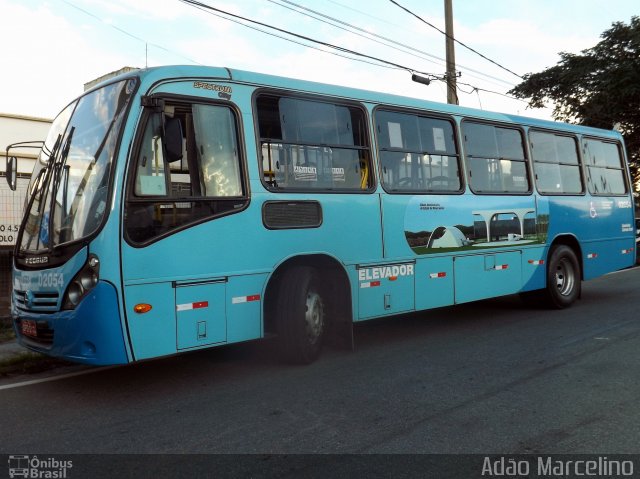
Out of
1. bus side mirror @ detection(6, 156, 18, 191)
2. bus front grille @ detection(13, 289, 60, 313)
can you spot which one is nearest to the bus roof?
bus side mirror @ detection(6, 156, 18, 191)

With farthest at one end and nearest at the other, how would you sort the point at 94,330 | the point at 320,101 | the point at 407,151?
the point at 407,151 < the point at 320,101 < the point at 94,330

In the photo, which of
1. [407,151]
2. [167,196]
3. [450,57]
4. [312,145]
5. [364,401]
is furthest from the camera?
[450,57]

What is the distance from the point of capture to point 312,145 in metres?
6.66

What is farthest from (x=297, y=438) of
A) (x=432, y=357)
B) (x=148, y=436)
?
(x=432, y=357)

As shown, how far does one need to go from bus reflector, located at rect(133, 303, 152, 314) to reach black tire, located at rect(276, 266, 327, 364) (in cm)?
143

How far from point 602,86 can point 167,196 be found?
2637cm

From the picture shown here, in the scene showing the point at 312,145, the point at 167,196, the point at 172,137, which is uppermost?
the point at 312,145

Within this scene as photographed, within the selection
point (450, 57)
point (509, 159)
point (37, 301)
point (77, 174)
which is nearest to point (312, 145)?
point (77, 174)

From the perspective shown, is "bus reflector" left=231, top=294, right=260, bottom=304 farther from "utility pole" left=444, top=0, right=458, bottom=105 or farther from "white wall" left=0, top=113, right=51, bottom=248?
"utility pole" left=444, top=0, right=458, bottom=105

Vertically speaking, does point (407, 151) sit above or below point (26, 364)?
above

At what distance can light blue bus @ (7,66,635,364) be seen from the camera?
5125mm

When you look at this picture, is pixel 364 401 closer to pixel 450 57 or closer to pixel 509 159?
pixel 509 159

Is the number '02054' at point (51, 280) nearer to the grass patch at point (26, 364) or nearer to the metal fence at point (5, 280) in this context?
the grass patch at point (26, 364)

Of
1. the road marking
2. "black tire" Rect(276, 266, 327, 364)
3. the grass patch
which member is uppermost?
"black tire" Rect(276, 266, 327, 364)
